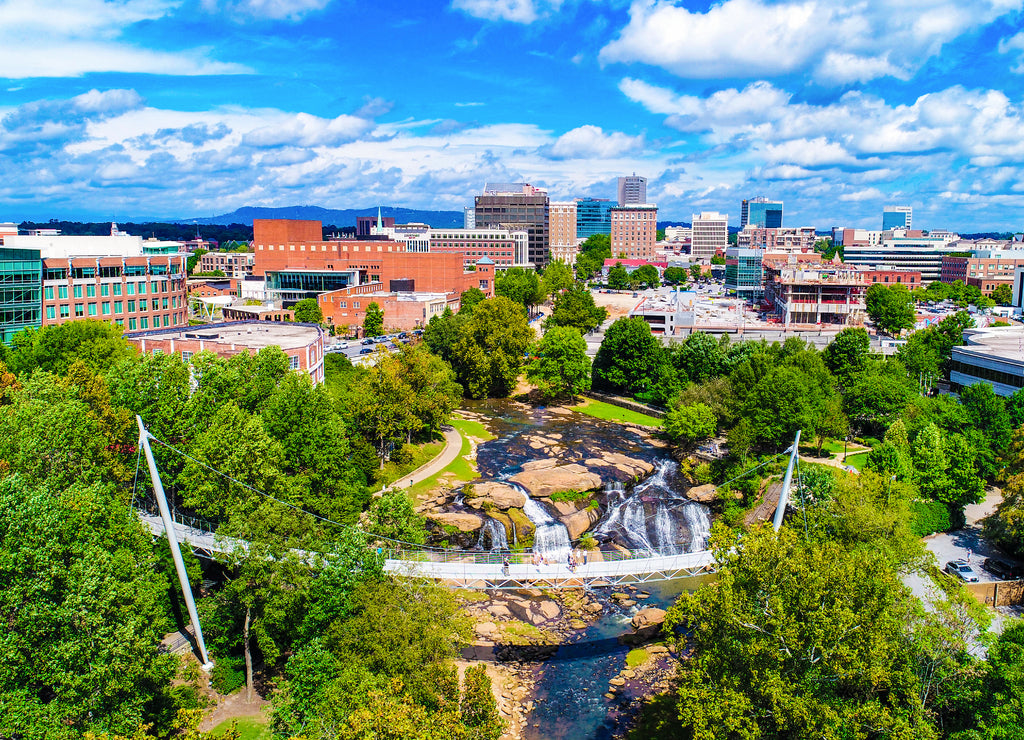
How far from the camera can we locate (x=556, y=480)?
54.2 meters

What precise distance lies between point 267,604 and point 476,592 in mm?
12300

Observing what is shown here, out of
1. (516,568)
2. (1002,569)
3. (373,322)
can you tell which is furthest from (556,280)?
(516,568)

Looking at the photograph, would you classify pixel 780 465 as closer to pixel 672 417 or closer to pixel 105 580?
pixel 672 417

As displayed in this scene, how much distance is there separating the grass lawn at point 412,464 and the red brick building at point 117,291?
38.5 metres

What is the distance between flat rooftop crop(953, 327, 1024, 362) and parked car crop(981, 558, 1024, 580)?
28635 millimetres

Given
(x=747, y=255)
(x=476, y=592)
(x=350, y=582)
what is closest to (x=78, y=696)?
(x=350, y=582)

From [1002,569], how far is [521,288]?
102m

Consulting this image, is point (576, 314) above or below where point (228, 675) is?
above

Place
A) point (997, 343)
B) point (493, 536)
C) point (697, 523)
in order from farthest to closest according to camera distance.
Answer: point (997, 343)
point (697, 523)
point (493, 536)

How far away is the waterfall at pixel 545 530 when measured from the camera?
46906 millimetres

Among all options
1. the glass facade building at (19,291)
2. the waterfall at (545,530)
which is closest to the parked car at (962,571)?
the waterfall at (545,530)

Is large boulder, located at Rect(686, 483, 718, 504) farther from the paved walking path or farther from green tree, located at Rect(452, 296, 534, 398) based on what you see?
green tree, located at Rect(452, 296, 534, 398)

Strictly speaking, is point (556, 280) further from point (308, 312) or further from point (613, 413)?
point (613, 413)

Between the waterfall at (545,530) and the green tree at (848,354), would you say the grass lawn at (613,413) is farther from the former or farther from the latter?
the waterfall at (545,530)
